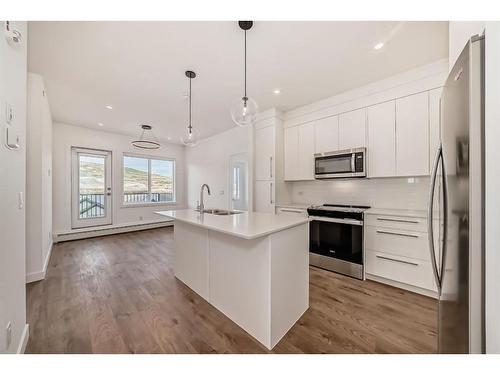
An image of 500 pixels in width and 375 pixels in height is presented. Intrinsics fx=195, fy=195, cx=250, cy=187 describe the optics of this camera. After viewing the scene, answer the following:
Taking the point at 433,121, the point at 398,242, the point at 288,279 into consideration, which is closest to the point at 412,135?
the point at 433,121

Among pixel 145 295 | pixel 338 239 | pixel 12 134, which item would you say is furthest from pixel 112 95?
pixel 338 239

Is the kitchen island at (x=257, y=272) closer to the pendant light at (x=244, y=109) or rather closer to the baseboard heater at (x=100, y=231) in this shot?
the pendant light at (x=244, y=109)

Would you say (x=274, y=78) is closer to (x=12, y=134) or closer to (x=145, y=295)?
(x=12, y=134)

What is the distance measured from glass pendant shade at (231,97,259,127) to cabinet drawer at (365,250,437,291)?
227 centimetres

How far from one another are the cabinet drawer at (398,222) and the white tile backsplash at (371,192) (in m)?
0.53

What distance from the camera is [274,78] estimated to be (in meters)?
2.66

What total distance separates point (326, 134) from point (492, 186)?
268cm

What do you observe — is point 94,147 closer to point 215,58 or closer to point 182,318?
point 215,58

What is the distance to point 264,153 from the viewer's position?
3830 mm

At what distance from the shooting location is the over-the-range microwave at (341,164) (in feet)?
9.11

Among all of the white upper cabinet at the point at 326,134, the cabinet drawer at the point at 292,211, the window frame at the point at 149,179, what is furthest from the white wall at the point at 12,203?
the window frame at the point at 149,179

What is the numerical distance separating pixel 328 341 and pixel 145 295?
1914mm

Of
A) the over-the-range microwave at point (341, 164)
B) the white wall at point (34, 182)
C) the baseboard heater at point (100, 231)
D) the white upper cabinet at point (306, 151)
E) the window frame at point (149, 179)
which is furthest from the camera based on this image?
the window frame at point (149, 179)

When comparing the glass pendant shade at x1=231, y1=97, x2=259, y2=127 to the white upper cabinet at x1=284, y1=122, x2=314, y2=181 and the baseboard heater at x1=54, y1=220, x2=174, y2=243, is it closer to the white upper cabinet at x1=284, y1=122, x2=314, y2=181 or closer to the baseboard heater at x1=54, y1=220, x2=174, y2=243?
the white upper cabinet at x1=284, y1=122, x2=314, y2=181
